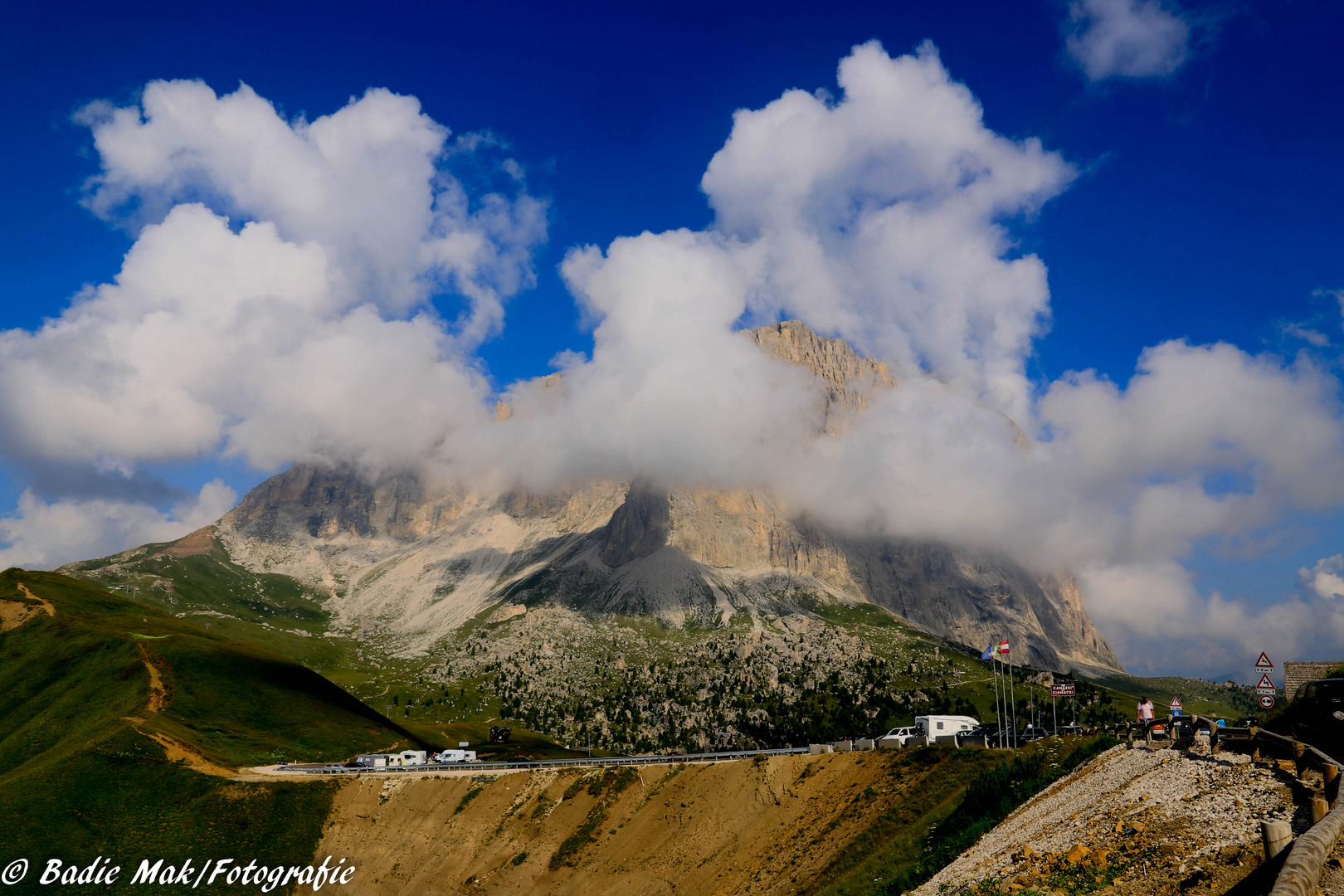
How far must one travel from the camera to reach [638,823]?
65375 mm

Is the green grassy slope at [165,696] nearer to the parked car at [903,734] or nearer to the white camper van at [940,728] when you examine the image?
the parked car at [903,734]

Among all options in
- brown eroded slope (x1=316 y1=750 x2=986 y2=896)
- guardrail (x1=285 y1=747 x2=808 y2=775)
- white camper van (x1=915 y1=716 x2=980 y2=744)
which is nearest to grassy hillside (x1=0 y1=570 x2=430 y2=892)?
guardrail (x1=285 y1=747 x2=808 y2=775)

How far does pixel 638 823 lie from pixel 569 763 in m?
20.2

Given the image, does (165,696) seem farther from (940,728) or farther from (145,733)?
(940,728)

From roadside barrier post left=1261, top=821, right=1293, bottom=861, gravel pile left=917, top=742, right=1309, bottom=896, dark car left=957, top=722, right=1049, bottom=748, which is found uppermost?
roadside barrier post left=1261, top=821, right=1293, bottom=861

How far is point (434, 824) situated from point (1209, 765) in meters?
70.4

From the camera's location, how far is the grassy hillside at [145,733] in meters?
81.2

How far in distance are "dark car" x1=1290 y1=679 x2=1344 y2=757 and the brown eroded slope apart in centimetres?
1742

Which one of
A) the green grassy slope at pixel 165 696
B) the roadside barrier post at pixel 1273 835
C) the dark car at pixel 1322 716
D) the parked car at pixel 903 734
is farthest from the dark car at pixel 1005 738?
the green grassy slope at pixel 165 696

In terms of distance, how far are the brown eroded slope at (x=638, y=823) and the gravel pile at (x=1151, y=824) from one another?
13.8 meters

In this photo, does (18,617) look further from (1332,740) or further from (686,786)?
(1332,740)

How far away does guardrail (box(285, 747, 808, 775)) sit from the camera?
2773 inches

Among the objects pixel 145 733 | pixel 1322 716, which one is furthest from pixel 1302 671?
pixel 145 733

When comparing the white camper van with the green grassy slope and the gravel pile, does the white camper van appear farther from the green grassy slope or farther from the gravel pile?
the green grassy slope
